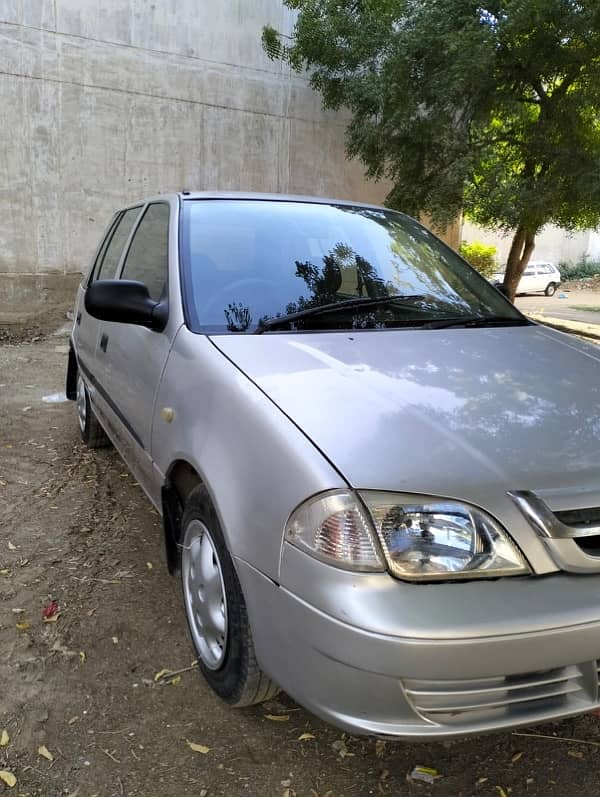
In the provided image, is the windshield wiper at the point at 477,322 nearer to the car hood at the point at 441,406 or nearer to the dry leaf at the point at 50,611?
the car hood at the point at 441,406

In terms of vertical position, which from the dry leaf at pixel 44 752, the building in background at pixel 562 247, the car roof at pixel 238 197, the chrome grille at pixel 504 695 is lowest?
the dry leaf at pixel 44 752

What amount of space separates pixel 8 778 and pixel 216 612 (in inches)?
29.0

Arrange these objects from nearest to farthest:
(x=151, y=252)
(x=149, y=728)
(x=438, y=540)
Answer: (x=438, y=540) → (x=149, y=728) → (x=151, y=252)

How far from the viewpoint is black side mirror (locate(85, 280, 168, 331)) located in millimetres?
2662

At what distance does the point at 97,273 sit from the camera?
452 cm

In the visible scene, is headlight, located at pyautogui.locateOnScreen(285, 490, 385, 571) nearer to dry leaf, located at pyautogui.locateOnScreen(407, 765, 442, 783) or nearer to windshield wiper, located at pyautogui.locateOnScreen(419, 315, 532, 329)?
dry leaf, located at pyautogui.locateOnScreen(407, 765, 442, 783)

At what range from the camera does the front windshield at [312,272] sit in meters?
2.71

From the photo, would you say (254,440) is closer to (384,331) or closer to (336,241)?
(384,331)

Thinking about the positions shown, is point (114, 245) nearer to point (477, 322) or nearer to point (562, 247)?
point (477, 322)

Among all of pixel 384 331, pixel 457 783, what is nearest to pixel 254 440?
pixel 384 331

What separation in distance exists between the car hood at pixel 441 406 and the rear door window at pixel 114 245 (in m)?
1.80

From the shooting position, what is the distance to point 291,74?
12086 millimetres

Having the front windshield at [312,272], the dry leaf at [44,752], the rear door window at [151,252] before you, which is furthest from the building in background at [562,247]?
the dry leaf at [44,752]

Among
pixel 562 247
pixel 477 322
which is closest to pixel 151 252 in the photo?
pixel 477 322
